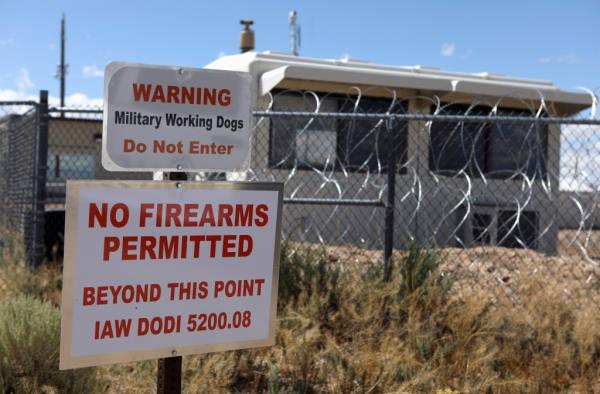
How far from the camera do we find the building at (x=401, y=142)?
9750 mm

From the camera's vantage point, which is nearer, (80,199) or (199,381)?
(80,199)

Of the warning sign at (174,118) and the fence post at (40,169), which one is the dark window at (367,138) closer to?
the fence post at (40,169)

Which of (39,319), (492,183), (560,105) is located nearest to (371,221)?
(492,183)

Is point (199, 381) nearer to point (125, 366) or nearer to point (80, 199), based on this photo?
point (125, 366)

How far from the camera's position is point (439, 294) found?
5.54 meters

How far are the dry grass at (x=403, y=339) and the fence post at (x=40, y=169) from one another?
526mm

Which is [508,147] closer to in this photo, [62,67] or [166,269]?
[166,269]

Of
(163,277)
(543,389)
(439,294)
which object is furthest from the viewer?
(439,294)

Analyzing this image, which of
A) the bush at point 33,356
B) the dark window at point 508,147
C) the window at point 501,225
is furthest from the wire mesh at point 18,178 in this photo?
the dark window at point 508,147

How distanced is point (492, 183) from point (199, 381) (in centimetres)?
820

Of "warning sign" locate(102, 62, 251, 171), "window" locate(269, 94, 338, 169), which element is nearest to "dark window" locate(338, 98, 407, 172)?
"window" locate(269, 94, 338, 169)

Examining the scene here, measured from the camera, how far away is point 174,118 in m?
2.82

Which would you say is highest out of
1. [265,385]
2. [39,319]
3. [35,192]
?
[35,192]

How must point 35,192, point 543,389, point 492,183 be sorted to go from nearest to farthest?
point 543,389, point 35,192, point 492,183
